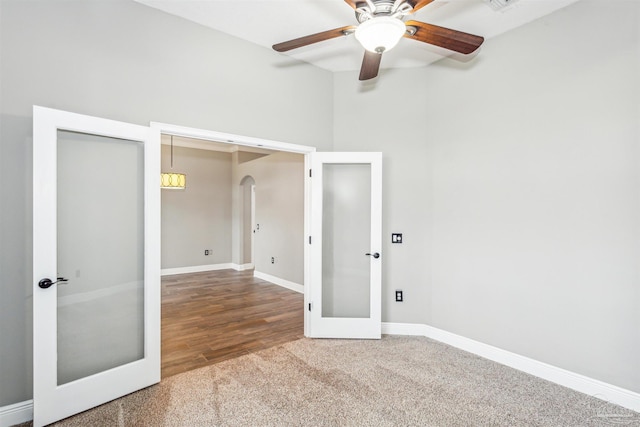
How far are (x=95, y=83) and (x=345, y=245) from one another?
2.80 metres

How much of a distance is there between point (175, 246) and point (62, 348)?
17.0ft

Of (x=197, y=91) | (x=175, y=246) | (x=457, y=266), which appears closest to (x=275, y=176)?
(x=175, y=246)

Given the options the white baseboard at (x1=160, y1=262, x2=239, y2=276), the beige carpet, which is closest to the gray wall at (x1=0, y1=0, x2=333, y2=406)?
the beige carpet

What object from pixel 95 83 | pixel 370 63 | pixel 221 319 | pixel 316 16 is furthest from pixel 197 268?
pixel 370 63

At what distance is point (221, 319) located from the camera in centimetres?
405

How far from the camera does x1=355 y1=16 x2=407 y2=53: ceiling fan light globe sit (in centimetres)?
173

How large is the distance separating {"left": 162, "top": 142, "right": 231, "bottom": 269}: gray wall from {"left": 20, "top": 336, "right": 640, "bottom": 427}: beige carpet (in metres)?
4.93

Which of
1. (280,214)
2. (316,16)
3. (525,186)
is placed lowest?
(280,214)

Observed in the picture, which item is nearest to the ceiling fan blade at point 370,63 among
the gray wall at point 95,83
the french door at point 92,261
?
the gray wall at point 95,83

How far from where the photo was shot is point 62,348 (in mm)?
2113

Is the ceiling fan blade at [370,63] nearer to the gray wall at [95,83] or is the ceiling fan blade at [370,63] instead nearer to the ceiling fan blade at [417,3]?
the ceiling fan blade at [417,3]

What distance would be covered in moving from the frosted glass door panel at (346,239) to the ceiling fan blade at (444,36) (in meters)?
1.59

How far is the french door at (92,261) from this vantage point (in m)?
1.96

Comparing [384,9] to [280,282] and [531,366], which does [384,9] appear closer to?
[531,366]
